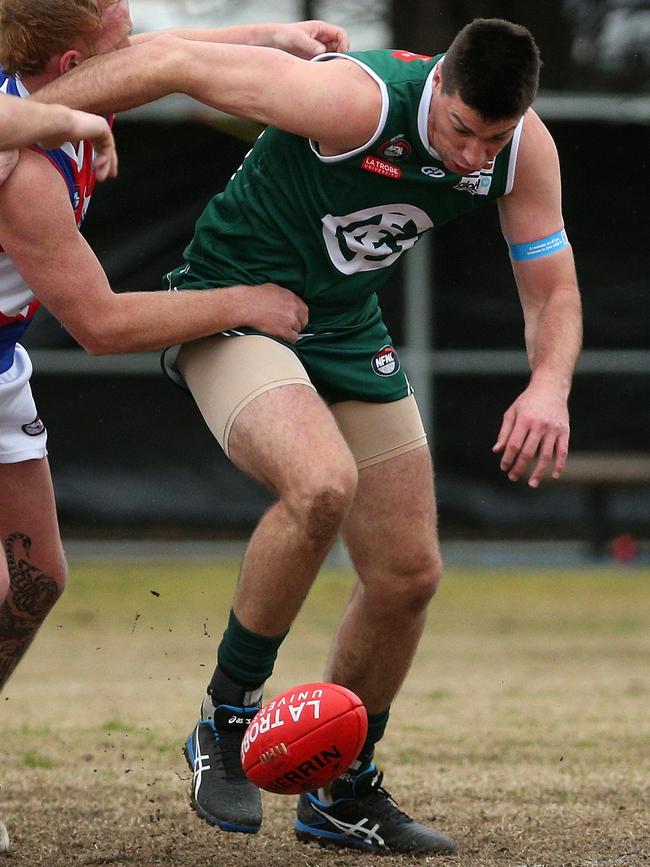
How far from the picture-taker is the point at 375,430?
14.1 ft

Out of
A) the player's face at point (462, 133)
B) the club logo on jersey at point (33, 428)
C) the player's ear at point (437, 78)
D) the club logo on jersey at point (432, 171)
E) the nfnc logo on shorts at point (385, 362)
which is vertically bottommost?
the club logo on jersey at point (33, 428)

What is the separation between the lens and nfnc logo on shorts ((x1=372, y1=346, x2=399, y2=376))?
433 centimetres

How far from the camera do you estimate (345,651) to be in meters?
4.34

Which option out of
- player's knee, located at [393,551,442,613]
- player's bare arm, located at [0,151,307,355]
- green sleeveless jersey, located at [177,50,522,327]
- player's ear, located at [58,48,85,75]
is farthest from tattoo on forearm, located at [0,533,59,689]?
player's ear, located at [58,48,85,75]

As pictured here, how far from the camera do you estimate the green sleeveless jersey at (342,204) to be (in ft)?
12.9

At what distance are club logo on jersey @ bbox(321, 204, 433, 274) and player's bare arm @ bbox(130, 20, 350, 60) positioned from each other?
0.69 metres

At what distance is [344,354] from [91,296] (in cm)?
79

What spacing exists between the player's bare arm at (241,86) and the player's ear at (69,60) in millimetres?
58

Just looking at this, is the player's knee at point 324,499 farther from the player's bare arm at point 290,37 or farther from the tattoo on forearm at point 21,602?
the player's bare arm at point 290,37

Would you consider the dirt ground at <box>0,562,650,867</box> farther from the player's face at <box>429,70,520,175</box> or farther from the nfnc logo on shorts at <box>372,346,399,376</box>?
the player's face at <box>429,70,520,175</box>

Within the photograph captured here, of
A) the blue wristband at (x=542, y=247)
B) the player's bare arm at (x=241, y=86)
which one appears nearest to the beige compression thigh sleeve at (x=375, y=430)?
the blue wristband at (x=542, y=247)

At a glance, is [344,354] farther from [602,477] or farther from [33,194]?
[602,477]

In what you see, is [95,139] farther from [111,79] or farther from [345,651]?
[345,651]

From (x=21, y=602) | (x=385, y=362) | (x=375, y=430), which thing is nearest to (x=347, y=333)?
(x=385, y=362)
